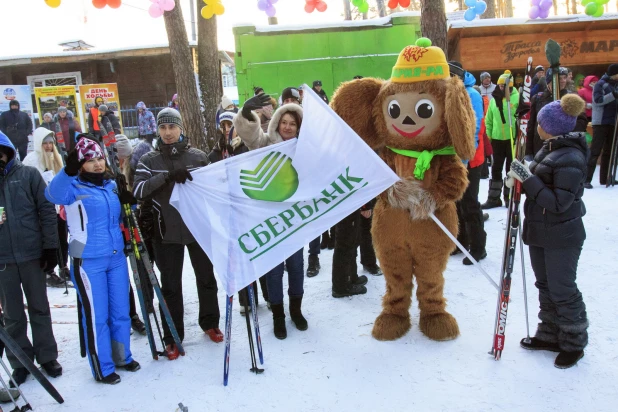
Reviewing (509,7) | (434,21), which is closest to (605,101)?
(434,21)

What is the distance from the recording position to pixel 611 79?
24.6ft

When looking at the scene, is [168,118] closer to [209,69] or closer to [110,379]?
[110,379]

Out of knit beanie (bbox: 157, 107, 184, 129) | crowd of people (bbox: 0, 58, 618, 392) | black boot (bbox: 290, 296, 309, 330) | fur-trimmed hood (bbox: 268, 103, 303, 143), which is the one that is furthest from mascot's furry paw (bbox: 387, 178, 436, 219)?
knit beanie (bbox: 157, 107, 184, 129)

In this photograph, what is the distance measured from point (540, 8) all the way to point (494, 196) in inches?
224

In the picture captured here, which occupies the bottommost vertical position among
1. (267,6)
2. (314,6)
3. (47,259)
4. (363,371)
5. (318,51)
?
(363,371)

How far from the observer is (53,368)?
11.1ft

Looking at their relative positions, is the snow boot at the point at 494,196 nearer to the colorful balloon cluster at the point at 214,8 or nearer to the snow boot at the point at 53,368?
the colorful balloon cluster at the point at 214,8

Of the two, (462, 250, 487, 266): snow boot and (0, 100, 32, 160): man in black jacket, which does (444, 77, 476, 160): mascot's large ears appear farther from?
(0, 100, 32, 160): man in black jacket

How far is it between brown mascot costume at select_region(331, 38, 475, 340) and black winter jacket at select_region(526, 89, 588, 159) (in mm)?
3523

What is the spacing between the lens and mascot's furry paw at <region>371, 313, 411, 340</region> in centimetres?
351

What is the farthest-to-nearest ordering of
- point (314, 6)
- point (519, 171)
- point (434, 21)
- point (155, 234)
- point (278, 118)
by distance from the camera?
point (314, 6) < point (434, 21) < point (278, 118) < point (155, 234) < point (519, 171)

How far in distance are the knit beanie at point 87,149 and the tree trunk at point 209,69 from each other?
17.6ft

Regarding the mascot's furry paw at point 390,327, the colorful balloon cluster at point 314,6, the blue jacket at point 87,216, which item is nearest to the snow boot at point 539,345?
the mascot's furry paw at point 390,327

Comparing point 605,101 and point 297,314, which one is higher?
point 605,101
